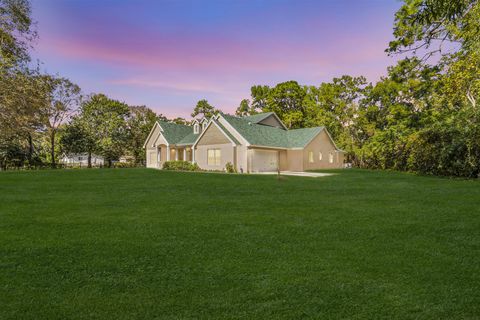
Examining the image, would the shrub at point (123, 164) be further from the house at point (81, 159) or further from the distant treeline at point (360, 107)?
the house at point (81, 159)

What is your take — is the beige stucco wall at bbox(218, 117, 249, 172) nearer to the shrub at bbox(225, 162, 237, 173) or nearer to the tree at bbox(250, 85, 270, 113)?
the shrub at bbox(225, 162, 237, 173)

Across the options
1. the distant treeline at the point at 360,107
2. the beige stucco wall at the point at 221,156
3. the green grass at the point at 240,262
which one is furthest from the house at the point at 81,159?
the green grass at the point at 240,262

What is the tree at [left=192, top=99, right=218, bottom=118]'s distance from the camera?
189ft

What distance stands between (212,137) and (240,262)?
1016 inches

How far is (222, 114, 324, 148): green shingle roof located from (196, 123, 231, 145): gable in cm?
149

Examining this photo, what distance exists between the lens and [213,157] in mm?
29812

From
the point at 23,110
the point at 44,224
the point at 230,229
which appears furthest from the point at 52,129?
the point at 230,229

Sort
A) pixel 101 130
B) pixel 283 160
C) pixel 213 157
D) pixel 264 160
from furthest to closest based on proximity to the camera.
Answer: pixel 101 130 → pixel 283 160 → pixel 213 157 → pixel 264 160

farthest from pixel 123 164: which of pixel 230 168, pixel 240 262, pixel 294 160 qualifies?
pixel 240 262

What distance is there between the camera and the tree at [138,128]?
52.6 m

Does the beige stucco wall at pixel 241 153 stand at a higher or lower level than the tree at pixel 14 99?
lower

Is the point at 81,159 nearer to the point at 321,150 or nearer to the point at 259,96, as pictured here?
the point at 259,96

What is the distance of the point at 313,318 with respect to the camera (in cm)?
293

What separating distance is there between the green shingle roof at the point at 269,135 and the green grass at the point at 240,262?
2100 centimetres
